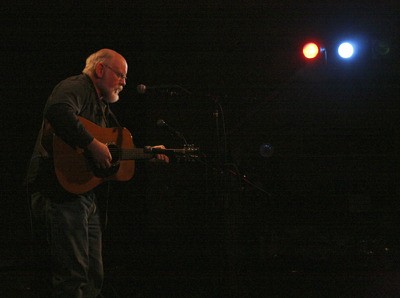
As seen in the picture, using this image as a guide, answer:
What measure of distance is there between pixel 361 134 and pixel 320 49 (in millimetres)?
1827

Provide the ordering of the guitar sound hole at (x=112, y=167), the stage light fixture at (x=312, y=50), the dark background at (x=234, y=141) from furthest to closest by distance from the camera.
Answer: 1. the stage light fixture at (x=312, y=50)
2. the dark background at (x=234, y=141)
3. the guitar sound hole at (x=112, y=167)

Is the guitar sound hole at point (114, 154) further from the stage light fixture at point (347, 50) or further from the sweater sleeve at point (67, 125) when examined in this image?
the stage light fixture at point (347, 50)

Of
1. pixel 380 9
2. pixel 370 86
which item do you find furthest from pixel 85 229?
pixel 380 9

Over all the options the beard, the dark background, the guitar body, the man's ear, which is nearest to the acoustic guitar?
the guitar body

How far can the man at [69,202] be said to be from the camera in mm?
2256

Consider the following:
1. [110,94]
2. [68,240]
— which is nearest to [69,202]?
[68,240]

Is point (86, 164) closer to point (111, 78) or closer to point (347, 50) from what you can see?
point (111, 78)

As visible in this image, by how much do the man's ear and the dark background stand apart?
0.67 meters

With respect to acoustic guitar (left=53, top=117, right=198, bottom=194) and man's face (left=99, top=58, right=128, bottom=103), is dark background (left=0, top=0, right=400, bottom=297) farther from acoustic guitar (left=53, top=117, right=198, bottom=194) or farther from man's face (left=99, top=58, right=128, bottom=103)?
acoustic guitar (left=53, top=117, right=198, bottom=194)

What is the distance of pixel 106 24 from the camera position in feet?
16.2

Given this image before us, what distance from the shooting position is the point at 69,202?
2326mm

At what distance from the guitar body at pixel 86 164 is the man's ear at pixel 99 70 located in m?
0.35

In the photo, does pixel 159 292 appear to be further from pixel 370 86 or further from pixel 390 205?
pixel 370 86

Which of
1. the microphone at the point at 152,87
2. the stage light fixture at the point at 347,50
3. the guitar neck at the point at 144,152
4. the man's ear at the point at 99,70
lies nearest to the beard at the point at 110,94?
the man's ear at the point at 99,70
